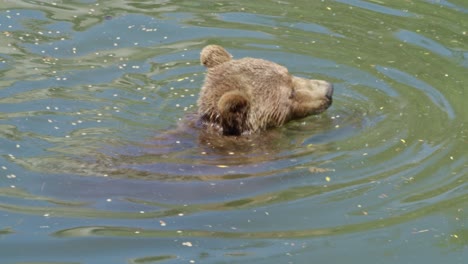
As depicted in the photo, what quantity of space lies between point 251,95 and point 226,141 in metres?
0.52

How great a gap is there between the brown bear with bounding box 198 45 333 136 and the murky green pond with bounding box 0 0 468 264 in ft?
0.63

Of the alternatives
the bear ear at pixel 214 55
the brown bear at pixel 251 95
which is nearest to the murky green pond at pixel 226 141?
the brown bear at pixel 251 95

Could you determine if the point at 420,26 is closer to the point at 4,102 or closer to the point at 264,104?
the point at 264,104

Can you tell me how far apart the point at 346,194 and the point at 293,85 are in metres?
2.14

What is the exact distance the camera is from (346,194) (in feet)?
25.7

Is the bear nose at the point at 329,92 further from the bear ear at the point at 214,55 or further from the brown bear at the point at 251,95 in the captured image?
the bear ear at the point at 214,55

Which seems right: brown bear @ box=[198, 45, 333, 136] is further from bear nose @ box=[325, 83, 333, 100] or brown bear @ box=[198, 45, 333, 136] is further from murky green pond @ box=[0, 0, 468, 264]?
murky green pond @ box=[0, 0, 468, 264]

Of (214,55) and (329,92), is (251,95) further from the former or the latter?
(329,92)

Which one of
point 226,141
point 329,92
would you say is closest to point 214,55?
point 226,141

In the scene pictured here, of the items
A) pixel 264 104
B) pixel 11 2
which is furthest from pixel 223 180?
pixel 11 2

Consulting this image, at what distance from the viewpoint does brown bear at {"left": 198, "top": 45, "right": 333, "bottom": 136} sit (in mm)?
9195

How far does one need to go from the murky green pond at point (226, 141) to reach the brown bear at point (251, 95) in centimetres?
19

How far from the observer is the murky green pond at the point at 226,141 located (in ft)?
23.3

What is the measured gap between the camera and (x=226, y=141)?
30.1 ft
